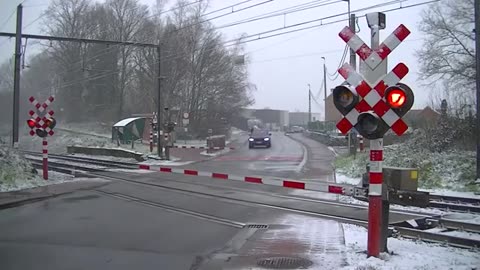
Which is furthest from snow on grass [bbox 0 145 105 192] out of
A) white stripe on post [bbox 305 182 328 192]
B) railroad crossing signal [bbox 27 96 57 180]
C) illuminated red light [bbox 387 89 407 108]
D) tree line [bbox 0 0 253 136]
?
tree line [bbox 0 0 253 136]

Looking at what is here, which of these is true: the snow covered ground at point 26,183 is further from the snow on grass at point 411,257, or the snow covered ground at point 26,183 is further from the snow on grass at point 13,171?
the snow on grass at point 411,257

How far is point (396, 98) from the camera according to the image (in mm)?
6355

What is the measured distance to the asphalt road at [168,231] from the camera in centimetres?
699

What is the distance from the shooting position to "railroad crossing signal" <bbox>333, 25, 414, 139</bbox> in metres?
6.40

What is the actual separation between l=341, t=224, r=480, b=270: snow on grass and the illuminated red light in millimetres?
2151

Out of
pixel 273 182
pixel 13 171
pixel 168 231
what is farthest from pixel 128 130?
pixel 168 231

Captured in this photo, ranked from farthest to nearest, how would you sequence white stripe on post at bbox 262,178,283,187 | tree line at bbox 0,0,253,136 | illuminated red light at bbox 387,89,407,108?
1. tree line at bbox 0,0,253,136
2. white stripe on post at bbox 262,178,283,187
3. illuminated red light at bbox 387,89,407,108

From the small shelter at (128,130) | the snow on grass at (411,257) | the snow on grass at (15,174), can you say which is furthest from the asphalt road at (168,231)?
the small shelter at (128,130)

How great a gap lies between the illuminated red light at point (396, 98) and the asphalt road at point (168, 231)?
234 centimetres

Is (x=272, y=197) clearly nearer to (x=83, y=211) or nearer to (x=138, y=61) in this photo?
(x=83, y=211)

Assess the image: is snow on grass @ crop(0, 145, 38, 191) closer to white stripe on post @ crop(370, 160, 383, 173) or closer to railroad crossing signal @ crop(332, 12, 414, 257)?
railroad crossing signal @ crop(332, 12, 414, 257)

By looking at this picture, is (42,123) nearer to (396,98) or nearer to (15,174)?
(15,174)

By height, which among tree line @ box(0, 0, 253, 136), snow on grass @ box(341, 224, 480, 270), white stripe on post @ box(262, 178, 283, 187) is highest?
tree line @ box(0, 0, 253, 136)

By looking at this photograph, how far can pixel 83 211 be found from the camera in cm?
1151
